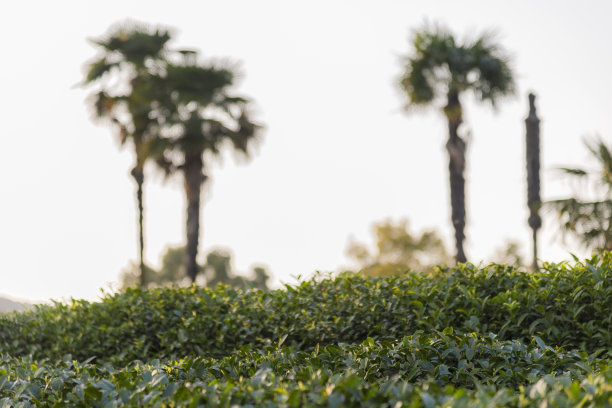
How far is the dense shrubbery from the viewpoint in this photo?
3736 mm

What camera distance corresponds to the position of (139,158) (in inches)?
941

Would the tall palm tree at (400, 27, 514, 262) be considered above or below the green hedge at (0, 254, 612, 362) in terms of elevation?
above

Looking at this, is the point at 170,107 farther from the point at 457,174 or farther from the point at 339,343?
the point at 339,343

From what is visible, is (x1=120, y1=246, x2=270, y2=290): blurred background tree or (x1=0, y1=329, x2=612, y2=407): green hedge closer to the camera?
(x1=0, y1=329, x2=612, y2=407): green hedge

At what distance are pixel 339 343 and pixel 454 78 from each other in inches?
631

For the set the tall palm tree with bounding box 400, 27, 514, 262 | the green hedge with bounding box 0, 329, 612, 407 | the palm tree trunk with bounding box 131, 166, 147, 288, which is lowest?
the green hedge with bounding box 0, 329, 612, 407

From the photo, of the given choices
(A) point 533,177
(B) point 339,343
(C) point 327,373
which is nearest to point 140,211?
(A) point 533,177

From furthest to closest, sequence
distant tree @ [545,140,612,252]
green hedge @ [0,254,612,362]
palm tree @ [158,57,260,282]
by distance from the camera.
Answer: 1. palm tree @ [158,57,260,282]
2. distant tree @ [545,140,612,252]
3. green hedge @ [0,254,612,362]

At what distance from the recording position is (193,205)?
78.4 ft

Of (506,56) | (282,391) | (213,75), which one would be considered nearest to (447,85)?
(506,56)

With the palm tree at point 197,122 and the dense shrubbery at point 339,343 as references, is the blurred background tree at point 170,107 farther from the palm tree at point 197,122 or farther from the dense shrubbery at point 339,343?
the dense shrubbery at point 339,343

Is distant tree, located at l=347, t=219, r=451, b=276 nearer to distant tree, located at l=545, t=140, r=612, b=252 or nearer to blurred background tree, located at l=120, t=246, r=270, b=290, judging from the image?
blurred background tree, located at l=120, t=246, r=270, b=290

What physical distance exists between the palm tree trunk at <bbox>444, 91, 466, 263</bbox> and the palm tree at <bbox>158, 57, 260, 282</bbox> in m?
6.87

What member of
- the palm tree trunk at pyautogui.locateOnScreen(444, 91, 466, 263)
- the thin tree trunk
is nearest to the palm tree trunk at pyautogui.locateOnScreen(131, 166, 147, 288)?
the palm tree trunk at pyautogui.locateOnScreen(444, 91, 466, 263)
